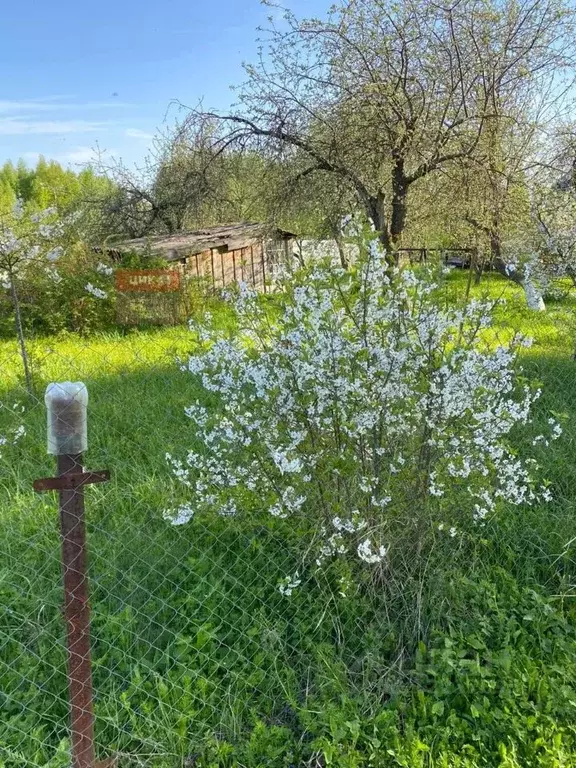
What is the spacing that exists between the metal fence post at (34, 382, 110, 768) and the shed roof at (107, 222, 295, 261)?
25.7 feet

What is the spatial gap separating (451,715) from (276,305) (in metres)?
1.86

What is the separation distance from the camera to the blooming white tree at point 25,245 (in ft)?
21.7

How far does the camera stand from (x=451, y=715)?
218 centimetres

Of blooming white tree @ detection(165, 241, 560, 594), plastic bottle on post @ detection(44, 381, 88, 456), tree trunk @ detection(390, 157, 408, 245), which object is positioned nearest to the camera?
plastic bottle on post @ detection(44, 381, 88, 456)

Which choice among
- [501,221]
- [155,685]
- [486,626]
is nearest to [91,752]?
[155,685]

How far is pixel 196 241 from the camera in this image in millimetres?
11867

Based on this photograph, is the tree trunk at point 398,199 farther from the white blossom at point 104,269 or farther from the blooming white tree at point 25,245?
the white blossom at point 104,269

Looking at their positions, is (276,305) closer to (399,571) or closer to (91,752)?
(399,571)

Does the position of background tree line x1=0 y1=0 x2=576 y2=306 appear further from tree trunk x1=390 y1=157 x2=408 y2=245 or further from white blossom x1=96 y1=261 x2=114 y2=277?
white blossom x1=96 y1=261 x2=114 y2=277

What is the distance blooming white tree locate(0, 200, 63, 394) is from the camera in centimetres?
661

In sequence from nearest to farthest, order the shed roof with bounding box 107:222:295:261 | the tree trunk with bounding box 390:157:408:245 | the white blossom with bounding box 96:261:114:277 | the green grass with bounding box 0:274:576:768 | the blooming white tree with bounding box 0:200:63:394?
the green grass with bounding box 0:274:576:768, the blooming white tree with bounding box 0:200:63:394, the tree trunk with bounding box 390:157:408:245, the white blossom with bounding box 96:261:114:277, the shed roof with bounding box 107:222:295:261

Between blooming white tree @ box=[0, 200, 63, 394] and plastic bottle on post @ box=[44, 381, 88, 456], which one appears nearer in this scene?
plastic bottle on post @ box=[44, 381, 88, 456]

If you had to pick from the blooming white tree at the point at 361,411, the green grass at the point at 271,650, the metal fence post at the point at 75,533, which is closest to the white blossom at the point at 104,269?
the green grass at the point at 271,650

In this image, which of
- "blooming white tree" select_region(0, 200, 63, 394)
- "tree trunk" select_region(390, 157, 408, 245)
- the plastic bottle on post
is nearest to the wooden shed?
"blooming white tree" select_region(0, 200, 63, 394)
